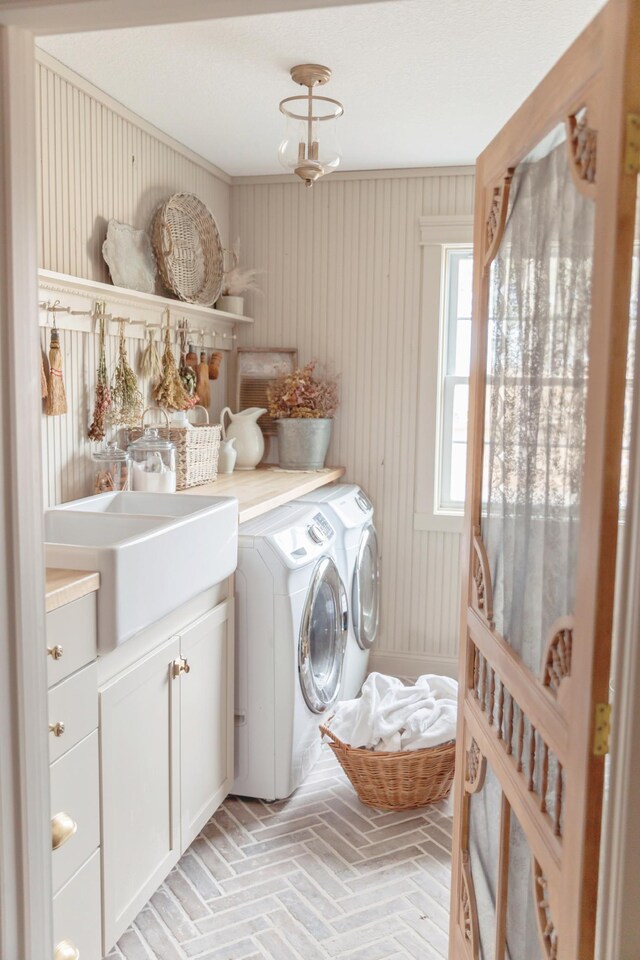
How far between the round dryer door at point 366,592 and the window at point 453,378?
1.44 ft

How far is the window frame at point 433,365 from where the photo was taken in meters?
3.94

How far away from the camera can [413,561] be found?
13.7ft

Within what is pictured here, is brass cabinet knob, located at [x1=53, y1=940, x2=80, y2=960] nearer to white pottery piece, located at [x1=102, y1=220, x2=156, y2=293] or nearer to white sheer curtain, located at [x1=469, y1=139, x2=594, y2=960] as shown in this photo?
white sheer curtain, located at [x1=469, y1=139, x2=594, y2=960]

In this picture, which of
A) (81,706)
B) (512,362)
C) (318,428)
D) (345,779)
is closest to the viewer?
(512,362)

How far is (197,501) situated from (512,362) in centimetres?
142

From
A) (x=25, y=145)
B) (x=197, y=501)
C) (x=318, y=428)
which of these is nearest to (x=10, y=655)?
(x=25, y=145)

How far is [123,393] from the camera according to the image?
3.03 meters

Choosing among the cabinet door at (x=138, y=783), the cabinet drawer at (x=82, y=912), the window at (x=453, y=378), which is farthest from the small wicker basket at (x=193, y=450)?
the cabinet drawer at (x=82, y=912)

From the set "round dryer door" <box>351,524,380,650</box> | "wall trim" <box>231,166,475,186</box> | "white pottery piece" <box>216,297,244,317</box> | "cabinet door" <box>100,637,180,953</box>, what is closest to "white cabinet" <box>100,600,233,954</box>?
"cabinet door" <box>100,637,180,953</box>

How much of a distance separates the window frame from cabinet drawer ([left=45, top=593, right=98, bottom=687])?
7.80ft

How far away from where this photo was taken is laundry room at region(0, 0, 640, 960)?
1.18 m

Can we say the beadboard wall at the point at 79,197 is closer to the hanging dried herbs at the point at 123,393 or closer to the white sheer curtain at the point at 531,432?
the hanging dried herbs at the point at 123,393

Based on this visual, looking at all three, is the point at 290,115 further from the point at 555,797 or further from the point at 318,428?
the point at 555,797

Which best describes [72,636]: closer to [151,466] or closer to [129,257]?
[151,466]
